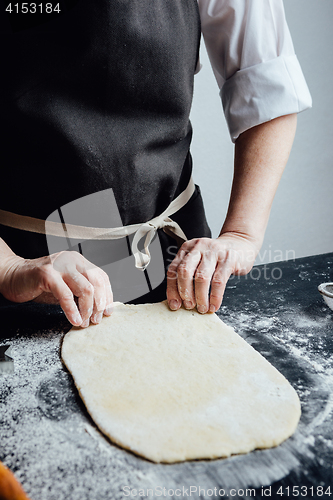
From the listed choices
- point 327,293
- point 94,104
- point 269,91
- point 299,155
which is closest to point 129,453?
point 327,293

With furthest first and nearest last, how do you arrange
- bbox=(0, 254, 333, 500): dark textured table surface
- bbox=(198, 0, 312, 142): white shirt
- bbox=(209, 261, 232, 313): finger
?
bbox=(198, 0, 312, 142): white shirt < bbox=(209, 261, 232, 313): finger < bbox=(0, 254, 333, 500): dark textured table surface

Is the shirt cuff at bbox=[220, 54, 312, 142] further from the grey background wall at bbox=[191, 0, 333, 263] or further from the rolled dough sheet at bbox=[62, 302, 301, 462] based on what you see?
the grey background wall at bbox=[191, 0, 333, 263]

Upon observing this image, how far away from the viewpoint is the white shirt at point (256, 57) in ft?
3.53

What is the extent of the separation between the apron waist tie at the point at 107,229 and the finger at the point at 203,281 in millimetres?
176

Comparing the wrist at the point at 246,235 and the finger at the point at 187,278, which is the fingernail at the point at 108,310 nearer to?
the finger at the point at 187,278

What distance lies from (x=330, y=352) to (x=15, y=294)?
73 centimetres

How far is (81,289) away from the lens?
33.6 inches

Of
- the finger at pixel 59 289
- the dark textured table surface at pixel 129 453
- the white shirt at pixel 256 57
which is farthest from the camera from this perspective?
the white shirt at pixel 256 57

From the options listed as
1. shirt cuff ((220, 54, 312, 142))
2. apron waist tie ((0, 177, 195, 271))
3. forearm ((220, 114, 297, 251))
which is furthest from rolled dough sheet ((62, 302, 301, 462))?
shirt cuff ((220, 54, 312, 142))

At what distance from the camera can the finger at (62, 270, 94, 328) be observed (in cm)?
85

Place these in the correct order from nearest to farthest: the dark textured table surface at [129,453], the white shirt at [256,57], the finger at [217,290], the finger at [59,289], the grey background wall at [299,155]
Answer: the dark textured table surface at [129,453], the finger at [59,289], the finger at [217,290], the white shirt at [256,57], the grey background wall at [299,155]

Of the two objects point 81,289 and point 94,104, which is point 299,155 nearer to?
point 94,104

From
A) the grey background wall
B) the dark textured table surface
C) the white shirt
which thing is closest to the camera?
the dark textured table surface

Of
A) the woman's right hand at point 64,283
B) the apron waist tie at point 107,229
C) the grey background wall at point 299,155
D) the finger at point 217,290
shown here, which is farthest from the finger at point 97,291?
the grey background wall at point 299,155
